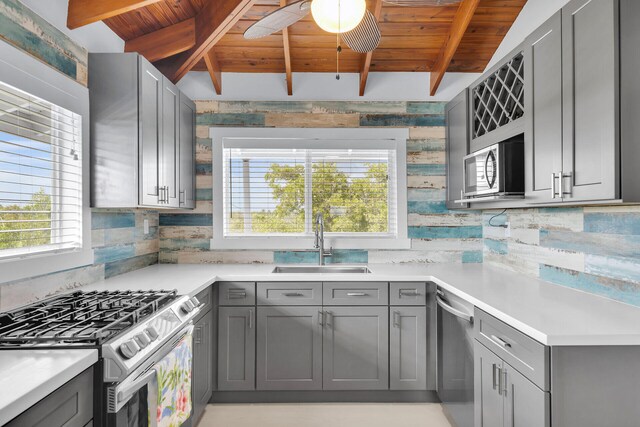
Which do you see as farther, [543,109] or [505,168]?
[505,168]

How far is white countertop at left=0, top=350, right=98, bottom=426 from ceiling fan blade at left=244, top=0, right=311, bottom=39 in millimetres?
1490

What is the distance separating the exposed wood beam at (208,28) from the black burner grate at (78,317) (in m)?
1.69

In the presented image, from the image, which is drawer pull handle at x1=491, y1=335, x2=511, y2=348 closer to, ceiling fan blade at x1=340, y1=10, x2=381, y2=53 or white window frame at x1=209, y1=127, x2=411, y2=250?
ceiling fan blade at x1=340, y1=10, x2=381, y2=53

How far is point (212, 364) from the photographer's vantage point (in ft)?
8.63

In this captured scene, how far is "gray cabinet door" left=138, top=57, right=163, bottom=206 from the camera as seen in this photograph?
2242 millimetres

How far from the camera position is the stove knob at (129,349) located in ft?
4.28

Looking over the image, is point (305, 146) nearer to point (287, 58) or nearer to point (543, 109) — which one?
point (287, 58)

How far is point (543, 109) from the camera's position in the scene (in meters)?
1.87

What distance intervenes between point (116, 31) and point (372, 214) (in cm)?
237

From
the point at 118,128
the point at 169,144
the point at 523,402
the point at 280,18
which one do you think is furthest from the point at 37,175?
the point at 523,402

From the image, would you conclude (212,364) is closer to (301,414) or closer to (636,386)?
(301,414)

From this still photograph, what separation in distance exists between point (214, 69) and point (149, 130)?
1.10 metres

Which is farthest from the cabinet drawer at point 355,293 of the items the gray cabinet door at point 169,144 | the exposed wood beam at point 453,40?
the exposed wood beam at point 453,40

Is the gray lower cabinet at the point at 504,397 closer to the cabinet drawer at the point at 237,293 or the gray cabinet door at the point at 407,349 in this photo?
the gray cabinet door at the point at 407,349
